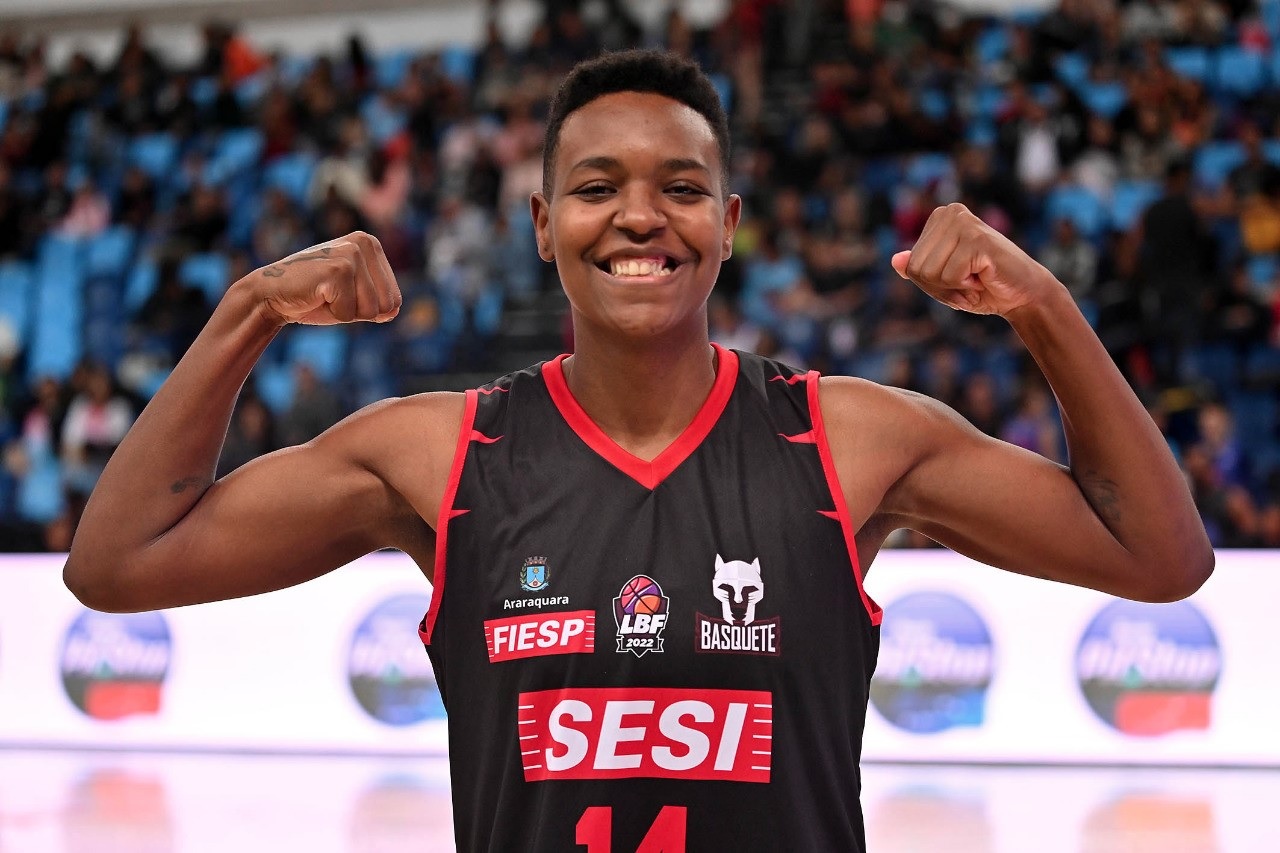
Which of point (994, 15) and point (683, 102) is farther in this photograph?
point (994, 15)

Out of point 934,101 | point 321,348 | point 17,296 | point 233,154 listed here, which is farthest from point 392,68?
point 934,101

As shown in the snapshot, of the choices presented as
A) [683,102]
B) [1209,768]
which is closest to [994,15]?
[1209,768]

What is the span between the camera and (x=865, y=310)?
401 inches

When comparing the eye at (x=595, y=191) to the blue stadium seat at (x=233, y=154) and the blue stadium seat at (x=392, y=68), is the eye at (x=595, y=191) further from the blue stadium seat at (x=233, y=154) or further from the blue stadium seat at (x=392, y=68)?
the blue stadium seat at (x=392, y=68)

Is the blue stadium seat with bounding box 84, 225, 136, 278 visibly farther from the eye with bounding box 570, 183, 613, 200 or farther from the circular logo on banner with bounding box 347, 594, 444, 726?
the eye with bounding box 570, 183, 613, 200

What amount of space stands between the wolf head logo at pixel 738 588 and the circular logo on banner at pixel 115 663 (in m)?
6.01

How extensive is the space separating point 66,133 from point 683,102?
14213 mm

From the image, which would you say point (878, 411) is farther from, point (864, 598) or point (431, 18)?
point (431, 18)

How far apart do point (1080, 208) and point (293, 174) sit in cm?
735

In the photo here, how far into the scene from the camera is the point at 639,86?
7.47 feet

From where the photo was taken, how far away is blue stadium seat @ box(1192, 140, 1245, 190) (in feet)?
36.0

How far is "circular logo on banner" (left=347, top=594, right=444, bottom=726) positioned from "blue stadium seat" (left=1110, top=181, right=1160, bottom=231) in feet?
21.3

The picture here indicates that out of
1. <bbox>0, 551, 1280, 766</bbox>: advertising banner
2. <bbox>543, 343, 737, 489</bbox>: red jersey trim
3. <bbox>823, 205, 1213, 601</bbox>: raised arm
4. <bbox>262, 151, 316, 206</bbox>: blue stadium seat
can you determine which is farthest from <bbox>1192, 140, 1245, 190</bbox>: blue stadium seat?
<bbox>543, 343, 737, 489</bbox>: red jersey trim

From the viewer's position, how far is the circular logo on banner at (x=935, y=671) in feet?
22.9
